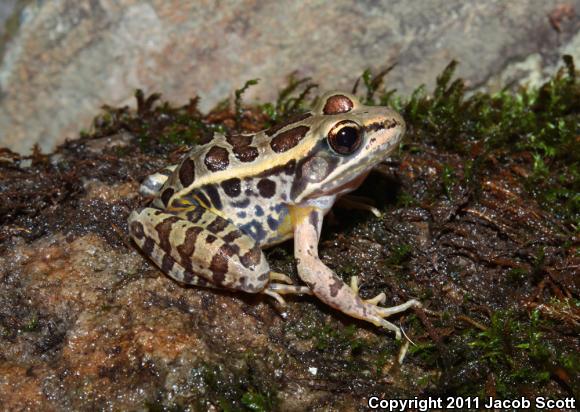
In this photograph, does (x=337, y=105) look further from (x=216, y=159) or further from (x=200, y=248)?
(x=200, y=248)

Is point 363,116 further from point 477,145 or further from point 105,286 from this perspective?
point 105,286

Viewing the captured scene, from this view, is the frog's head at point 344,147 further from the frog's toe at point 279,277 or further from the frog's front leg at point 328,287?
the frog's toe at point 279,277

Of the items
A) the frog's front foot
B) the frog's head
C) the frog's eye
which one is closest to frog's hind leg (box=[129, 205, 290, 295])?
the frog's head

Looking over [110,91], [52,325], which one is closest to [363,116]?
[52,325]

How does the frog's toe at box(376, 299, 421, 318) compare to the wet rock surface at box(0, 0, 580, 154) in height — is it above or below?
below

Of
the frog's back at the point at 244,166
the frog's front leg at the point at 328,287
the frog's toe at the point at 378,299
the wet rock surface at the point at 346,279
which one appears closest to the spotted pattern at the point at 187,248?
the wet rock surface at the point at 346,279

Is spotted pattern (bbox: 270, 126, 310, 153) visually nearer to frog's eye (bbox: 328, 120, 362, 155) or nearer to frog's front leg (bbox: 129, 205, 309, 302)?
frog's eye (bbox: 328, 120, 362, 155)

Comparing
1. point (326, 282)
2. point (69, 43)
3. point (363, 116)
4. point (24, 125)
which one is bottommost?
point (24, 125)

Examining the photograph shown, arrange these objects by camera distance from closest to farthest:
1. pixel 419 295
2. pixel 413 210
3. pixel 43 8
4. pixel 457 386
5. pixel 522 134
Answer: pixel 457 386 → pixel 419 295 → pixel 413 210 → pixel 522 134 → pixel 43 8
